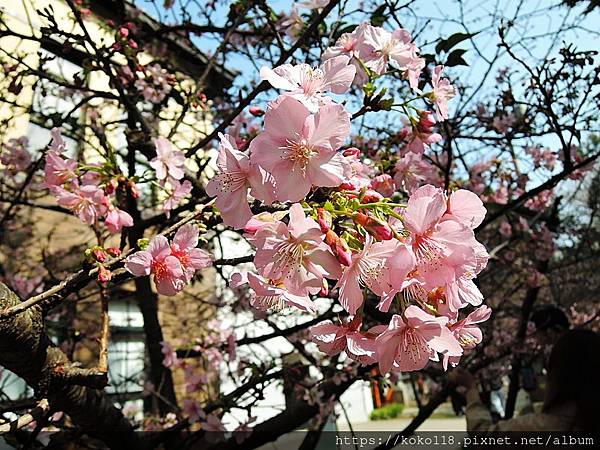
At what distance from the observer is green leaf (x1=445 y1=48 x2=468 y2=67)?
2.09 meters

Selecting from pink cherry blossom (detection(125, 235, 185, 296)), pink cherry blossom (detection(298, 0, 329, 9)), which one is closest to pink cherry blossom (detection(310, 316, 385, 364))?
pink cherry blossom (detection(125, 235, 185, 296))

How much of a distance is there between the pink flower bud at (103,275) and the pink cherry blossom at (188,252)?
172 millimetres

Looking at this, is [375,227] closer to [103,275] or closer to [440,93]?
[103,275]

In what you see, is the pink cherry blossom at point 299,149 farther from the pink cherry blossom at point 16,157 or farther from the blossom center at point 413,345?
the pink cherry blossom at point 16,157

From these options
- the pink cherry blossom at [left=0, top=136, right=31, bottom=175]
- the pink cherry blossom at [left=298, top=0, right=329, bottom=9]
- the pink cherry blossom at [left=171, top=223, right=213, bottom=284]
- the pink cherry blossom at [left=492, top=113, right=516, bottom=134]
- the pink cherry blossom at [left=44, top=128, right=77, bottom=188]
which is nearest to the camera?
the pink cherry blossom at [left=171, top=223, right=213, bottom=284]

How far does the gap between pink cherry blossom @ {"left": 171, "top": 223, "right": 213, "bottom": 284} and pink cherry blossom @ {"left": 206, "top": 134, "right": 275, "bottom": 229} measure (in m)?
0.25

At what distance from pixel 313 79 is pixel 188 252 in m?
0.58

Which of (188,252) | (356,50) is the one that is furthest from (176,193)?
(356,50)

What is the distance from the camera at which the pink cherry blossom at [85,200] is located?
5.63 ft

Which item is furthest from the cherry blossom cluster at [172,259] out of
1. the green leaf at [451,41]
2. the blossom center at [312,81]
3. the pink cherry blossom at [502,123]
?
the pink cherry blossom at [502,123]

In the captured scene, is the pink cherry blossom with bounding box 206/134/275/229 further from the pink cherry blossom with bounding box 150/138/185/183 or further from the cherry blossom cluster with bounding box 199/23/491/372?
the pink cherry blossom with bounding box 150/138/185/183

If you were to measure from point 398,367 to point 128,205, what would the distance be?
2.05 metres

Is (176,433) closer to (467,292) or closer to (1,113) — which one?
(467,292)

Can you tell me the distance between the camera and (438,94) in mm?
1587
